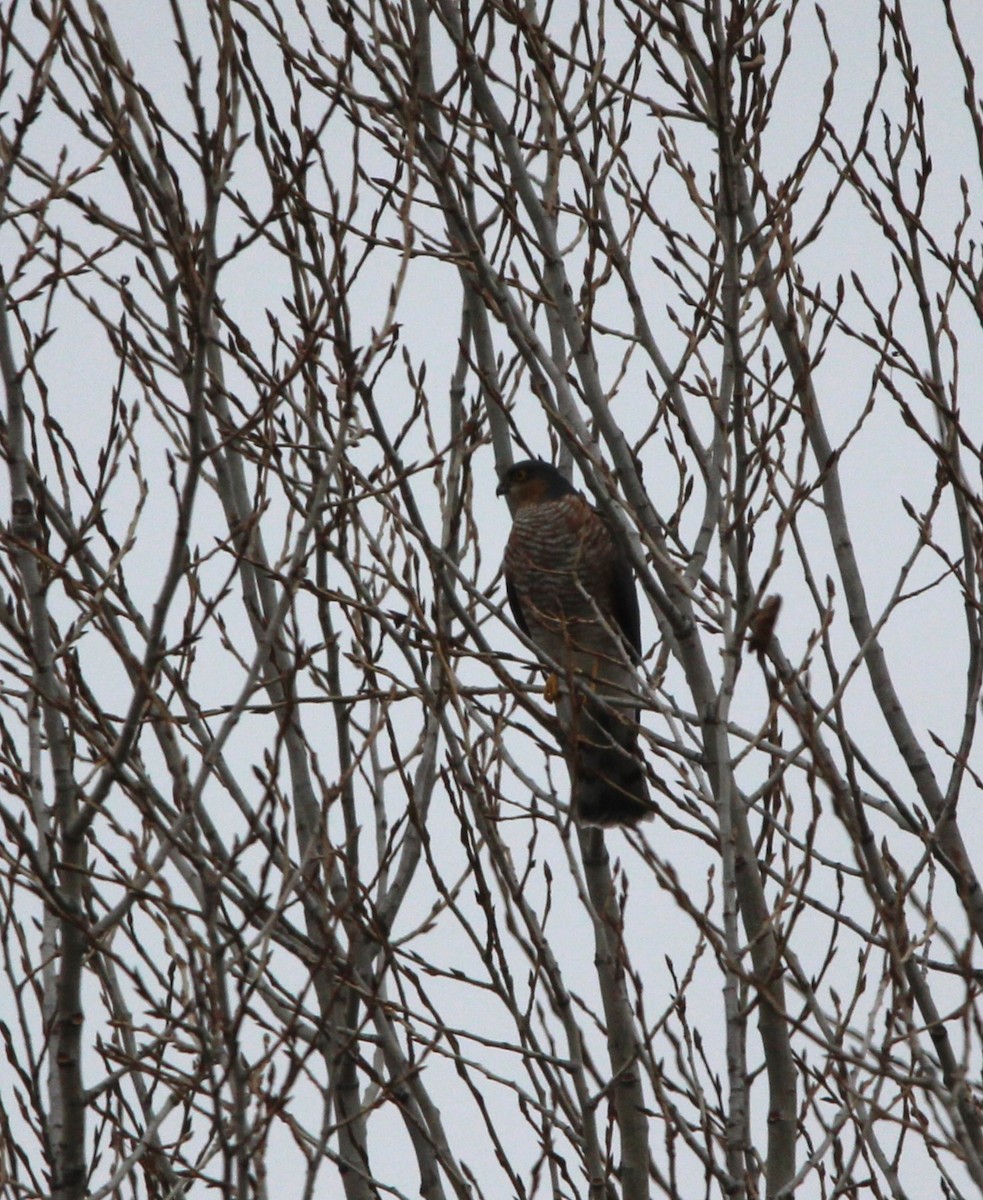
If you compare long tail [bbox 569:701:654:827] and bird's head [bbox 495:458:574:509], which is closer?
long tail [bbox 569:701:654:827]

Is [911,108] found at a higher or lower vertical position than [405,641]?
higher

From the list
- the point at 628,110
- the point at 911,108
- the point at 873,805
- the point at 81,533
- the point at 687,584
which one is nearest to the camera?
the point at 81,533

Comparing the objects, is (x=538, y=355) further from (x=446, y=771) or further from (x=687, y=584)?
(x=446, y=771)

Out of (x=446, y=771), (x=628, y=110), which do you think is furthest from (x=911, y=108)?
(x=446, y=771)

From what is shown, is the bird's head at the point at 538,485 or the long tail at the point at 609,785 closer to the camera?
the long tail at the point at 609,785

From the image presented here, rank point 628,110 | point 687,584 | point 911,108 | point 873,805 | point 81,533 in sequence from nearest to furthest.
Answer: point 81,533 < point 687,584 < point 873,805 < point 911,108 < point 628,110

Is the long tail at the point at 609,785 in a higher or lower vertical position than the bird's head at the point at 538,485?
lower

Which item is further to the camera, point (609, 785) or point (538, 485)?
point (538, 485)

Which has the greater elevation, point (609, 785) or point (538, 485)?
point (538, 485)

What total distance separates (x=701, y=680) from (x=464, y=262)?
1.16 m

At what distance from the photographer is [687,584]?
10.6 ft

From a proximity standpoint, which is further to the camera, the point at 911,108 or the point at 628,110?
the point at 628,110

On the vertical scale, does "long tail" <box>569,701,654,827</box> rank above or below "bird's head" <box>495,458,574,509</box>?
below

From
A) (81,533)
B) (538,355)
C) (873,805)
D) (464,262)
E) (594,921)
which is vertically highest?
(464,262)
